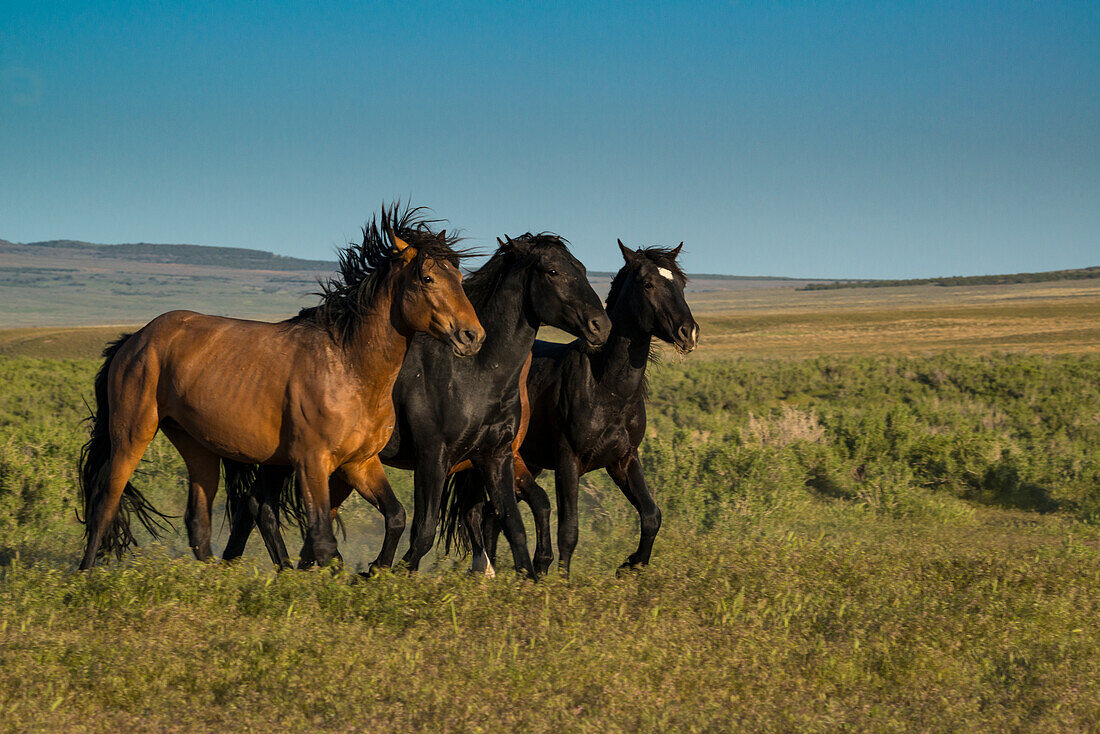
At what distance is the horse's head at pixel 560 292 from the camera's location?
636 centimetres

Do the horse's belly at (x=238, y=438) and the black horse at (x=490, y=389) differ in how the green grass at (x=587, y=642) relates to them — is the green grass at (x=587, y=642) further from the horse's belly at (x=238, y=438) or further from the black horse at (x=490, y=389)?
the horse's belly at (x=238, y=438)

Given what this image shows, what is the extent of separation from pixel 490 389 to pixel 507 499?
0.70 metres

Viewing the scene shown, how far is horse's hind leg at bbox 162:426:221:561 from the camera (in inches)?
270

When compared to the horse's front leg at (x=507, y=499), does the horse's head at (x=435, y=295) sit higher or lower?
higher

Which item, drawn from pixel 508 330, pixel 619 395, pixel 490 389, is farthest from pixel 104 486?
pixel 619 395

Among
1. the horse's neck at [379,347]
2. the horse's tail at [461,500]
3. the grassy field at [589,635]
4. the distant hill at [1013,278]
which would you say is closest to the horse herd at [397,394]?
the horse's neck at [379,347]

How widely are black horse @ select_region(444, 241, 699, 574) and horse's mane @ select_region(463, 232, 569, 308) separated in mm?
713

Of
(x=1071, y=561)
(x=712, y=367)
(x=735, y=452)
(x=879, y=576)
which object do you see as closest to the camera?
(x=879, y=576)

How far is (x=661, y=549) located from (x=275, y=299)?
181926mm

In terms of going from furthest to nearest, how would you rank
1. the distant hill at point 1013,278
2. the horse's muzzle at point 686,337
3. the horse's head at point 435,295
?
the distant hill at point 1013,278
the horse's muzzle at point 686,337
the horse's head at point 435,295

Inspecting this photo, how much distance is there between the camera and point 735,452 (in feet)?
40.4

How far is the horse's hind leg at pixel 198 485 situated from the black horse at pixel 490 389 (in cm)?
58

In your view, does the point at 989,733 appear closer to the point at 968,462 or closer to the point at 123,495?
the point at 123,495

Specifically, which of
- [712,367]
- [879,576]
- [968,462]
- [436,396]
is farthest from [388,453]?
[712,367]
